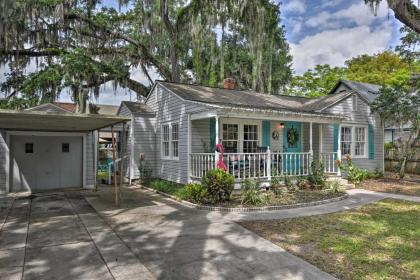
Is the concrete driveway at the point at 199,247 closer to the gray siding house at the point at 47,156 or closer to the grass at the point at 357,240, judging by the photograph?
the grass at the point at 357,240

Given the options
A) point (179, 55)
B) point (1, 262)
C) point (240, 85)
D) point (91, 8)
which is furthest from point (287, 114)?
point (240, 85)

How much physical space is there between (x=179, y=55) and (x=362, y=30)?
575 inches

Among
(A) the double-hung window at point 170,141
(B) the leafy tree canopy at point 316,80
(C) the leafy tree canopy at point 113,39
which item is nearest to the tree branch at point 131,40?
(C) the leafy tree canopy at point 113,39

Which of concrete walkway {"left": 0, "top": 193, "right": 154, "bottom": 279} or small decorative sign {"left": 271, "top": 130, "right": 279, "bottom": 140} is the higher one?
small decorative sign {"left": 271, "top": 130, "right": 279, "bottom": 140}

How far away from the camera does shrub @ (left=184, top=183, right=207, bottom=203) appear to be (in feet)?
26.5

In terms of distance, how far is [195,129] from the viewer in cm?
1080

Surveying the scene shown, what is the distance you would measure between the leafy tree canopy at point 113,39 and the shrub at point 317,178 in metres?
5.04

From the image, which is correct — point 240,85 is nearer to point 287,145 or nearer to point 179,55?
point 179,55

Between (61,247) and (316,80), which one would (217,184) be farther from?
(316,80)

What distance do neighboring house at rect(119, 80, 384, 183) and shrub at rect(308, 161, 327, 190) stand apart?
460 mm

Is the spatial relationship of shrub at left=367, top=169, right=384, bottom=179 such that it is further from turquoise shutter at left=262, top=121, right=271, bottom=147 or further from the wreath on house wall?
turquoise shutter at left=262, top=121, right=271, bottom=147

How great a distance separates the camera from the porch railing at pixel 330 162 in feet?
38.3

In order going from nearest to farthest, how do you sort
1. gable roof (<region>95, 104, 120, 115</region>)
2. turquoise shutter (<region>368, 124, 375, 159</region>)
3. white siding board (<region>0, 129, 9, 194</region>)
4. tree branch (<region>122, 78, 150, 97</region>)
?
1. white siding board (<region>0, 129, 9, 194</region>)
2. turquoise shutter (<region>368, 124, 375, 159</region>)
3. tree branch (<region>122, 78, 150, 97</region>)
4. gable roof (<region>95, 104, 120, 115</region>)

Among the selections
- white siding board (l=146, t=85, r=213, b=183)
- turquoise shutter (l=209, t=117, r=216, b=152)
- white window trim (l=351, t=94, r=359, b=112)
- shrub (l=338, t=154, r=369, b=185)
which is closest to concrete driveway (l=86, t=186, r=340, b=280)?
white siding board (l=146, t=85, r=213, b=183)
